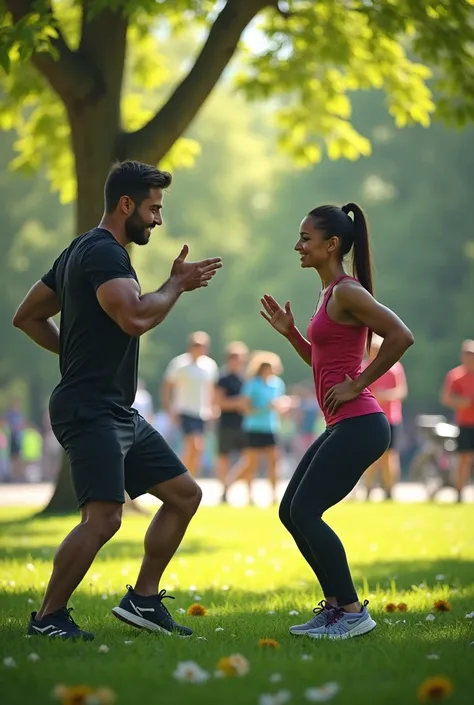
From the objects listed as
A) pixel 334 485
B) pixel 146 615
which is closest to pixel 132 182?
pixel 334 485

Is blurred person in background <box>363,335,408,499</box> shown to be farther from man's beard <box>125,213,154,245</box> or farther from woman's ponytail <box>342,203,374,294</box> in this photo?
man's beard <box>125,213,154,245</box>

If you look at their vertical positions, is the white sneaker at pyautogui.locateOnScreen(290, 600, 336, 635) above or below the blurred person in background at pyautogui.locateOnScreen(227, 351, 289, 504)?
below

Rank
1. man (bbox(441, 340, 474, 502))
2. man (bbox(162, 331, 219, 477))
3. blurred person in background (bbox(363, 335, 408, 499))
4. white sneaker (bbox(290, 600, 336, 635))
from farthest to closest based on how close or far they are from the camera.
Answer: man (bbox(162, 331, 219, 477)), man (bbox(441, 340, 474, 502)), blurred person in background (bbox(363, 335, 408, 499)), white sneaker (bbox(290, 600, 336, 635))

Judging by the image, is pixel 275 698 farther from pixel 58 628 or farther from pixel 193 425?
pixel 193 425

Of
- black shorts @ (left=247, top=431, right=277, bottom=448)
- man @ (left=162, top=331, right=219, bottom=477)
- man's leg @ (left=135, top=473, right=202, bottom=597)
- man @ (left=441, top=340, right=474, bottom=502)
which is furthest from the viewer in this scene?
black shorts @ (left=247, top=431, right=277, bottom=448)

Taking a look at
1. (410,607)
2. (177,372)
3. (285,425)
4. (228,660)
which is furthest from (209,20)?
(285,425)

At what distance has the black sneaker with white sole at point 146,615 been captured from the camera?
586cm

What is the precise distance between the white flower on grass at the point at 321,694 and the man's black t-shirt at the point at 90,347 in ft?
6.37

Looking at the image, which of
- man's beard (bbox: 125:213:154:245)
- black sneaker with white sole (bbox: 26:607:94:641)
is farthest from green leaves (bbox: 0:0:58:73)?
black sneaker with white sole (bbox: 26:607:94:641)

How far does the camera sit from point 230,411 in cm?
1823

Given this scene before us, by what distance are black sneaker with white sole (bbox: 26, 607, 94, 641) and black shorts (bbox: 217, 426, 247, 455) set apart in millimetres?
12533

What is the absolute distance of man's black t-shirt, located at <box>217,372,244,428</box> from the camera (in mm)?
18172

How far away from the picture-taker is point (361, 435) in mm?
5789

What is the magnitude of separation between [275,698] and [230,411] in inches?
560
